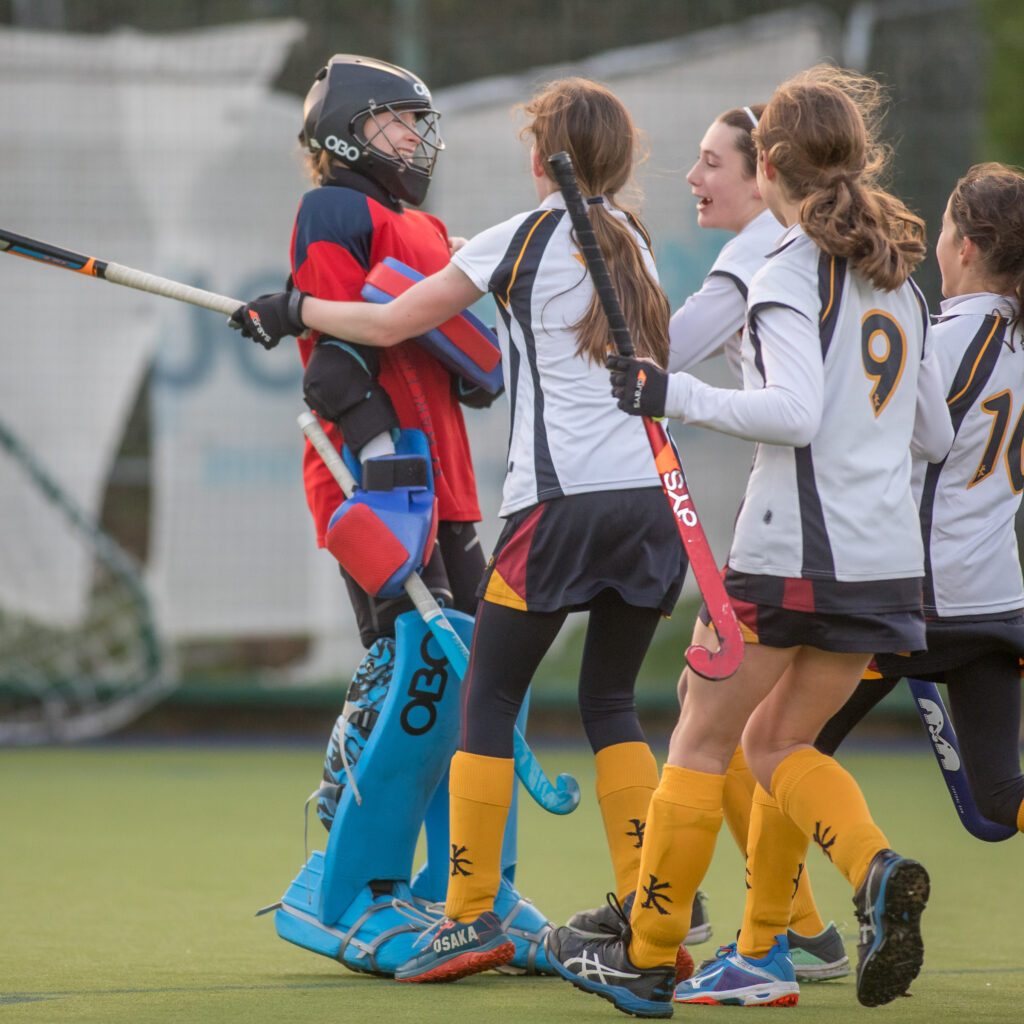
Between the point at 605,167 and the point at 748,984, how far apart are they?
1413 millimetres

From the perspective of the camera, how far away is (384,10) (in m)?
6.88

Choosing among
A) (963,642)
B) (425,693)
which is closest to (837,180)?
(963,642)

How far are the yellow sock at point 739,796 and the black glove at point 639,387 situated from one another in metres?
0.96

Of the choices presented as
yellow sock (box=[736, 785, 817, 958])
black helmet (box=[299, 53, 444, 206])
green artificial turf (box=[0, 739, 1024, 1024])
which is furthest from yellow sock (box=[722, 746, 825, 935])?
black helmet (box=[299, 53, 444, 206])

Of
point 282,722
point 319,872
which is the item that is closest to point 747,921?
point 319,872

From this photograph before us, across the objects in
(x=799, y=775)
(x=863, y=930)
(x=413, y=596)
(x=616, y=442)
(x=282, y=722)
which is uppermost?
(x=616, y=442)

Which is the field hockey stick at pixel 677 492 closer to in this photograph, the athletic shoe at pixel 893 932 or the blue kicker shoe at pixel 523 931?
the athletic shoe at pixel 893 932

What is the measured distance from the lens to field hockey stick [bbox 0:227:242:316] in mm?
2934

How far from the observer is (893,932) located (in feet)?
7.10

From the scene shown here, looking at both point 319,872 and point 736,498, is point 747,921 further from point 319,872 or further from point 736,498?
point 736,498

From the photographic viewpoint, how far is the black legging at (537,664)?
101 inches

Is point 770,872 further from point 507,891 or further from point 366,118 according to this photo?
point 366,118

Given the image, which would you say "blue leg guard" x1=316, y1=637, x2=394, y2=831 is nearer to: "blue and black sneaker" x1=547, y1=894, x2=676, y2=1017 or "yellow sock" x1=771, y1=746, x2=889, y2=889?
"blue and black sneaker" x1=547, y1=894, x2=676, y2=1017

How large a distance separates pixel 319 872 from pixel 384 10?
4.98 metres
